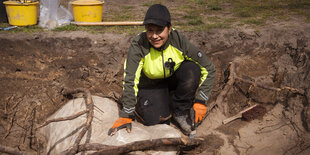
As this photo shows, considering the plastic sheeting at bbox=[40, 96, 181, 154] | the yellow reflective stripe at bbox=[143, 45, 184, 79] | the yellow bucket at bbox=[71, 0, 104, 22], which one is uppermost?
the yellow bucket at bbox=[71, 0, 104, 22]

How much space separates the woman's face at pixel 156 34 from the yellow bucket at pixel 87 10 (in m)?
2.29

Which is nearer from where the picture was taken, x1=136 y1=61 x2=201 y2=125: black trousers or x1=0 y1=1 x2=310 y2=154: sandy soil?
x1=136 y1=61 x2=201 y2=125: black trousers

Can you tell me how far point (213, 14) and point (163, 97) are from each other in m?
2.67

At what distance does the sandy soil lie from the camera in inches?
119

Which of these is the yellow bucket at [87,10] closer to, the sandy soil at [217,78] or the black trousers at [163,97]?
the sandy soil at [217,78]

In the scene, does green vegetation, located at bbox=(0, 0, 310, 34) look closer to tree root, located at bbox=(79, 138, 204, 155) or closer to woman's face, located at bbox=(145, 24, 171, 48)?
woman's face, located at bbox=(145, 24, 171, 48)

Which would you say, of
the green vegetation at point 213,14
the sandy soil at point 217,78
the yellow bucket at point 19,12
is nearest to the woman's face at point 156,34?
the sandy soil at point 217,78

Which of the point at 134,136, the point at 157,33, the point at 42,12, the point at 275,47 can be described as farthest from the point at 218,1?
the point at 134,136

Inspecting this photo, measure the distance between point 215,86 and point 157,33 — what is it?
1.54 m

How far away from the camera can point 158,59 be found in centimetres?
248

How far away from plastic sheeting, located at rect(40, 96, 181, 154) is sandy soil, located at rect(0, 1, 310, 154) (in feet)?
1.03

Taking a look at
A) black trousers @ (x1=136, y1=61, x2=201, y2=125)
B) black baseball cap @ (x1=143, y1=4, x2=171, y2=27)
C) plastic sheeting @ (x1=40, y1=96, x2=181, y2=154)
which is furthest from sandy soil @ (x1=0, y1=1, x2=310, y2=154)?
black baseball cap @ (x1=143, y1=4, x2=171, y2=27)

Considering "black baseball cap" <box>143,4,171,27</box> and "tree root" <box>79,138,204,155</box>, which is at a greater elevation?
"black baseball cap" <box>143,4,171,27</box>

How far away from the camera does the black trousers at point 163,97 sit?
269 cm
